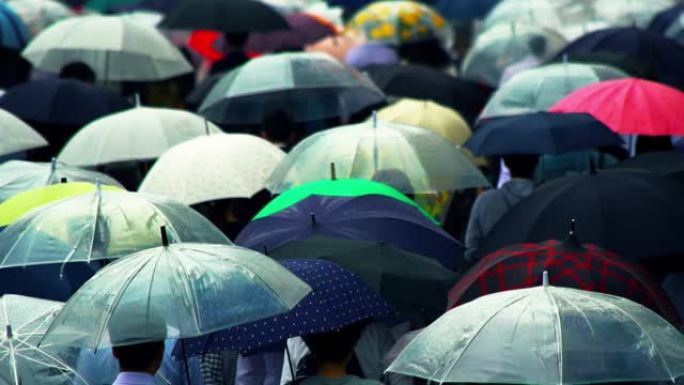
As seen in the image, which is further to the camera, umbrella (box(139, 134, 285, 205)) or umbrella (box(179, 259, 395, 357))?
umbrella (box(139, 134, 285, 205))

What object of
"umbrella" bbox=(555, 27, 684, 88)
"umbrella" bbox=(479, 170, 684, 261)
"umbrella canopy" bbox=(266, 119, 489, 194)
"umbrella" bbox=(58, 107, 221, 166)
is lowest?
"umbrella" bbox=(555, 27, 684, 88)

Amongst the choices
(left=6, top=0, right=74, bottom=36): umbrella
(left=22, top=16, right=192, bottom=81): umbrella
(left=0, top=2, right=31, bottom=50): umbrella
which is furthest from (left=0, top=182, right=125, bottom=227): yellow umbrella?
(left=6, top=0, right=74, bottom=36): umbrella

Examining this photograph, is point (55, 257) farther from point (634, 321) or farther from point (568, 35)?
point (568, 35)

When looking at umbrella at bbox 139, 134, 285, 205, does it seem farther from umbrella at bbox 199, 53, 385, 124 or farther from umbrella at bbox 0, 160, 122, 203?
umbrella at bbox 199, 53, 385, 124

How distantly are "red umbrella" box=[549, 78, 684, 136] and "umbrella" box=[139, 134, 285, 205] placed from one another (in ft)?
6.59

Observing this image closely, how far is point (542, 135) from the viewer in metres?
9.84

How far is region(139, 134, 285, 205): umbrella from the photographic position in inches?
372

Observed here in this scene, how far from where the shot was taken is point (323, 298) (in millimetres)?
6824

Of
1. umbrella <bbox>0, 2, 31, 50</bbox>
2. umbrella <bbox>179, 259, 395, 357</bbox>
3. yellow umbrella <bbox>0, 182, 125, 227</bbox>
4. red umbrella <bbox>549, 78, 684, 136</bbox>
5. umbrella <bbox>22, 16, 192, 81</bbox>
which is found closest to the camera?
umbrella <bbox>179, 259, 395, 357</bbox>

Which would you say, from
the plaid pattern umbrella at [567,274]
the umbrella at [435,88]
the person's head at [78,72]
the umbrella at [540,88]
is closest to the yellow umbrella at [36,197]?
the plaid pattern umbrella at [567,274]

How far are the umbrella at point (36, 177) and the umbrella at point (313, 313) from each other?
2.26 metres

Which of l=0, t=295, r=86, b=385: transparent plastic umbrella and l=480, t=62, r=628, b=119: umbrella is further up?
l=0, t=295, r=86, b=385: transparent plastic umbrella

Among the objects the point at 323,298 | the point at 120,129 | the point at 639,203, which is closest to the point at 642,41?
the point at 120,129

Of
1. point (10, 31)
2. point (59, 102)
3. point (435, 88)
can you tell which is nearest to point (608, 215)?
point (59, 102)
